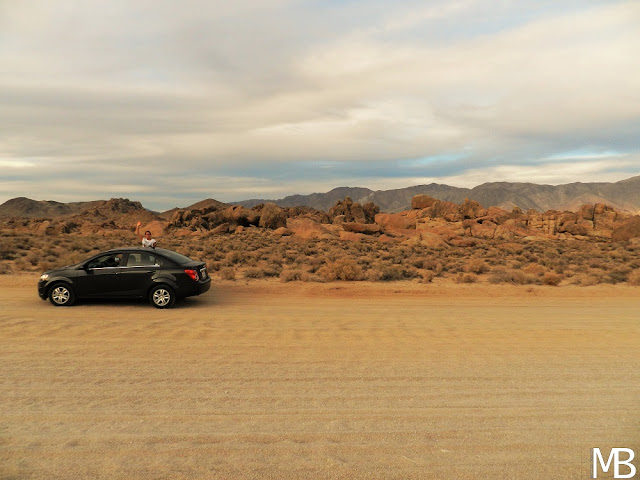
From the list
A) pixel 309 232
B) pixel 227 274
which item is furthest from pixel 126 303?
pixel 309 232

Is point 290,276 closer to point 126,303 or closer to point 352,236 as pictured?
point 126,303

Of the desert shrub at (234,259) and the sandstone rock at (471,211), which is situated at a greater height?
the sandstone rock at (471,211)

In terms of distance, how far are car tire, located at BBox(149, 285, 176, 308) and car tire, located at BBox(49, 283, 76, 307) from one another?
1.99m

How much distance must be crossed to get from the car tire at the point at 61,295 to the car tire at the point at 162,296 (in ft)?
6.52

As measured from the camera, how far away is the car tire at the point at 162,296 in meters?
12.1

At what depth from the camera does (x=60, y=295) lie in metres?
12.0

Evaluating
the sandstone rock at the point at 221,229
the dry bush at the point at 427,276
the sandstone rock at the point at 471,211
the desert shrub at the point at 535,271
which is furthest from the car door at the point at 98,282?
the sandstone rock at the point at 471,211

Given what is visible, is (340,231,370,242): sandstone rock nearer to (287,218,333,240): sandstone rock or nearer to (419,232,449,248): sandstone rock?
(287,218,333,240): sandstone rock

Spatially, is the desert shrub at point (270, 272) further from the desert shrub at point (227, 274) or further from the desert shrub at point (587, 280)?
the desert shrub at point (587, 280)

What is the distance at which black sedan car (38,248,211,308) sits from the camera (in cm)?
1202

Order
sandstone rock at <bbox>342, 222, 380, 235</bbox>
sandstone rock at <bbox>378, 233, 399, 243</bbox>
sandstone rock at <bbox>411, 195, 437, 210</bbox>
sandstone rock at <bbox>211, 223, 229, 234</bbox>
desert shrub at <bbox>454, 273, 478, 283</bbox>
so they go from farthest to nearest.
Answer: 1. sandstone rock at <bbox>411, 195, 437, 210</bbox>
2. sandstone rock at <bbox>211, 223, 229, 234</bbox>
3. sandstone rock at <bbox>342, 222, 380, 235</bbox>
4. sandstone rock at <bbox>378, 233, 399, 243</bbox>
5. desert shrub at <bbox>454, 273, 478, 283</bbox>

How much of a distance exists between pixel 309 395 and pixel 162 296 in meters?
7.30

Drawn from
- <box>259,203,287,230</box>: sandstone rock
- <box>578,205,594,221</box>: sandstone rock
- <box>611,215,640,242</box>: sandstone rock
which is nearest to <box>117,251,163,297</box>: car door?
<box>259,203,287,230</box>: sandstone rock

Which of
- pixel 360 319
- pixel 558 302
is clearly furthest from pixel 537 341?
pixel 558 302
